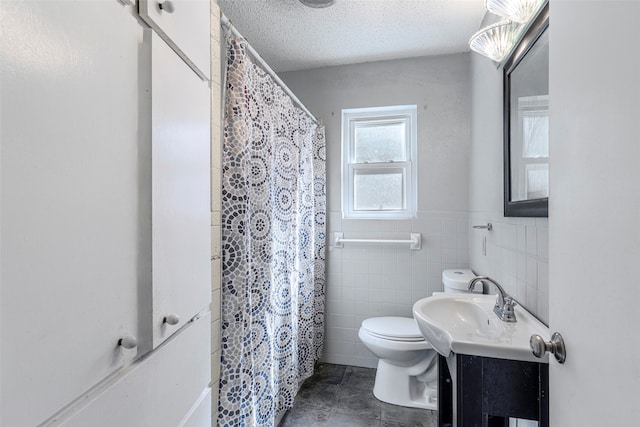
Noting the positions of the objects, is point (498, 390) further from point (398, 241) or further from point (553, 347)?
point (398, 241)

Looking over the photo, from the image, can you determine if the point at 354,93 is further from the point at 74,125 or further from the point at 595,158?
the point at 74,125

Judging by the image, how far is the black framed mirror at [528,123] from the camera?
1061 mm

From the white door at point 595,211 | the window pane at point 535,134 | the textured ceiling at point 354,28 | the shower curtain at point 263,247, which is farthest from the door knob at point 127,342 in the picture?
the textured ceiling at point 354,28

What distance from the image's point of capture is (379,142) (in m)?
2.48

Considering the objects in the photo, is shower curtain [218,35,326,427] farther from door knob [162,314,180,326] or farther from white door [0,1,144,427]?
white door [0,1,144,427]

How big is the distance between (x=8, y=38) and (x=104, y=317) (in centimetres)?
40

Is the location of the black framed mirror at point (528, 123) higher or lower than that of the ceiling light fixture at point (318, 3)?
lower

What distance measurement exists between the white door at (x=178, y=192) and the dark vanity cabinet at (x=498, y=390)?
2.74 ft

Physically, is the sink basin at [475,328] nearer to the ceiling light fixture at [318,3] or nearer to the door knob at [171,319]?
the door knob at [171,319]

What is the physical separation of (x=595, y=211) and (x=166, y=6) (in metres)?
0.96

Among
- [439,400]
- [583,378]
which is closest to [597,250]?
[583,378]

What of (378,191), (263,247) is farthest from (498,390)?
(378,191)

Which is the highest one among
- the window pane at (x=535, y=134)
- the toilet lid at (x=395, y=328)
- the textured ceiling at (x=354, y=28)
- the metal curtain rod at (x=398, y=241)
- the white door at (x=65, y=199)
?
the textured ceiling at (x=354, y=28)

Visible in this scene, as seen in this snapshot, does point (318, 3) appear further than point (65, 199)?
Yes
